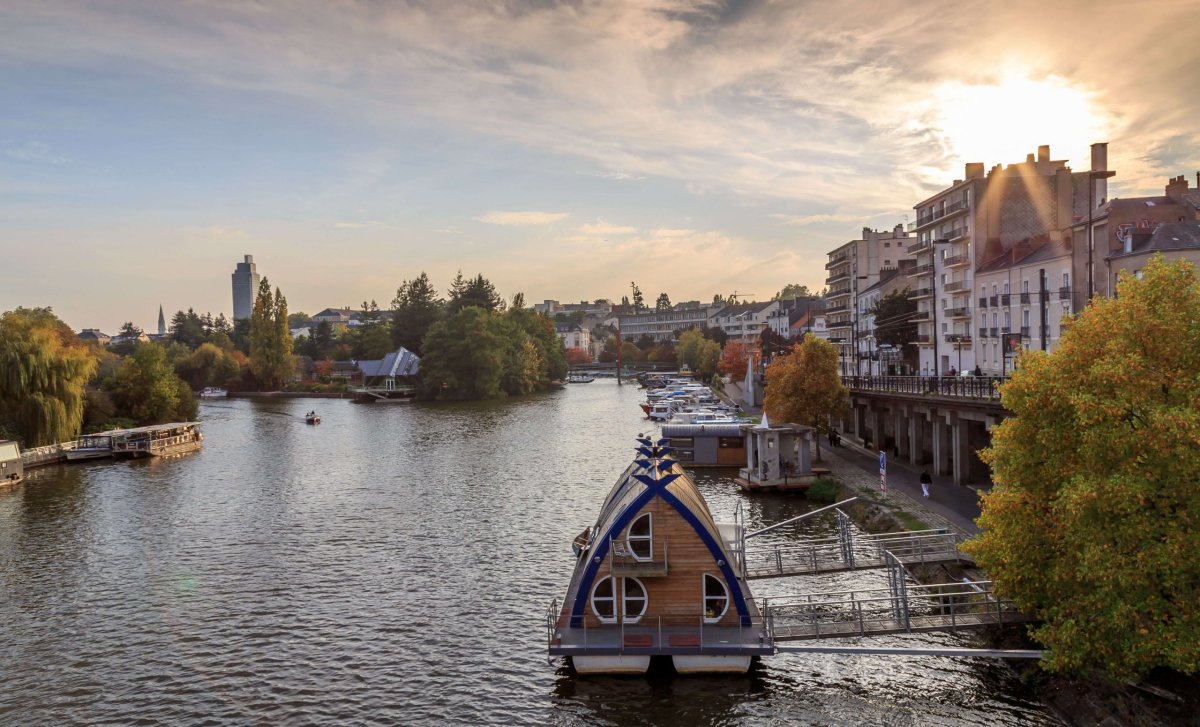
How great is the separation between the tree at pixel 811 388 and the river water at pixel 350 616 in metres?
7.94

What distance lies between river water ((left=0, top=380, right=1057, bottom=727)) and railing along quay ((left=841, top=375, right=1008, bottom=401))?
11.0 metres

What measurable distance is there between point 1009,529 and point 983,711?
495 centimetres

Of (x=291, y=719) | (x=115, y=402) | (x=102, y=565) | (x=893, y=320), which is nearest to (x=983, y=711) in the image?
(x=291, y=719)

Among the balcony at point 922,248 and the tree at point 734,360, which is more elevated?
the balcony at point 922,248

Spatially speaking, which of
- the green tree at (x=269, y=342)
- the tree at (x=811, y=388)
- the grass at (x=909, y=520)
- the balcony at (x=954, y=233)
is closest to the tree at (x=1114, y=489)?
the grass at (x=909, y=520)

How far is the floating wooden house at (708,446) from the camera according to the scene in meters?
64.3

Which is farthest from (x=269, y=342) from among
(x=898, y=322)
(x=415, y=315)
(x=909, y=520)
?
(x=909, y=520)

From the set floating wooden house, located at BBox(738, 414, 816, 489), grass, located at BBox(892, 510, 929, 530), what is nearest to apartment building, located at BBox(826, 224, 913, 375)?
floating wooden house, located at BBox(738, 414, 816, 489)

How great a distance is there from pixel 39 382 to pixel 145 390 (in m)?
19.8

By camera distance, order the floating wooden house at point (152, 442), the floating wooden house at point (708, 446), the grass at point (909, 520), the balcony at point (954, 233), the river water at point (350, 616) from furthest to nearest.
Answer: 1. the floating wooden house at point (152, 442)
2. the balcony at point (954, 233)
3. the floating wooden house at point (708, 446)
4. the grass at point (909, 520)
5. the river water at point (350, 616)

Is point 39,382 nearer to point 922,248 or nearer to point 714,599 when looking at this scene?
point 714,599

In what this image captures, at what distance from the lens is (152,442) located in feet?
250

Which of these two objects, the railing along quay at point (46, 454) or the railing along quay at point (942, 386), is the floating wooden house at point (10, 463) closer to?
the railing along quay at point (46, 454)

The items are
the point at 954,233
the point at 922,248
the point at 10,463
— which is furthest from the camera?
the point at 922,248
